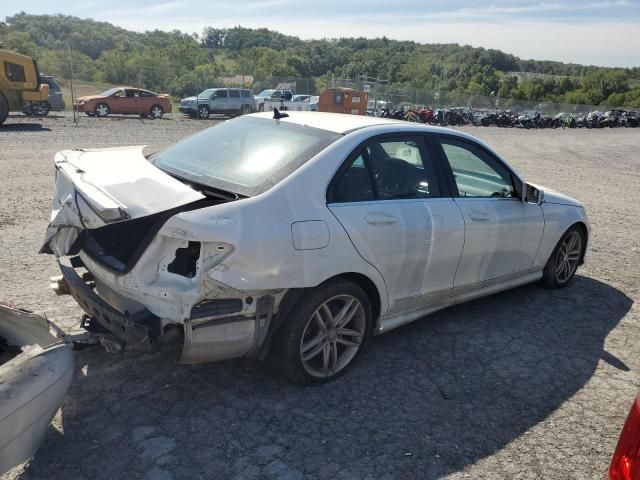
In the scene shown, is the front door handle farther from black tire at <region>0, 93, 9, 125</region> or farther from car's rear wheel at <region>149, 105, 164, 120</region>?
car's rear wheel at <region>149, 105, 164, 120</region>

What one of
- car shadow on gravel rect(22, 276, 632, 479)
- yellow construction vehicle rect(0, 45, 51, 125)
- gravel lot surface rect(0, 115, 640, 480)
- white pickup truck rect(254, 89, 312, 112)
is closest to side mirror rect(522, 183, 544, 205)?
gravel lot surface rect(0, 115, 640, 480)

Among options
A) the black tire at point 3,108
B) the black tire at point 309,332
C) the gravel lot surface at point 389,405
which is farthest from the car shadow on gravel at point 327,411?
the black tire at point 3,108

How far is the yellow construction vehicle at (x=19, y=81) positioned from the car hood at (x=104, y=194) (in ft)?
54.3

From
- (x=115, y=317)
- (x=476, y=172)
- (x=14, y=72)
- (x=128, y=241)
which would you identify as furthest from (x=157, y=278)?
(x=14, y=72)

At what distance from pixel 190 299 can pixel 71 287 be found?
1.01 metres

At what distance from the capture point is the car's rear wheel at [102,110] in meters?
24.0

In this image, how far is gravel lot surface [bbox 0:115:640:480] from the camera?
288cm

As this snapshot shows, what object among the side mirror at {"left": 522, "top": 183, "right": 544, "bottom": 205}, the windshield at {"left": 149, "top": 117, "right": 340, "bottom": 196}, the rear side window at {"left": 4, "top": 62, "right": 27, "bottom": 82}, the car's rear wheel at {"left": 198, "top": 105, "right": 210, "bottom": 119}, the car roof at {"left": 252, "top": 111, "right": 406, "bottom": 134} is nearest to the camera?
the windshield at {"left": 149, "top": 117, "right": 340, "bottom": 196}

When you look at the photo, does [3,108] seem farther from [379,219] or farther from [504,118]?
[504,118]

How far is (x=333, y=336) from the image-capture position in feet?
11.7

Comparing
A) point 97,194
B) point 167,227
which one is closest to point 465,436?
point 167,227

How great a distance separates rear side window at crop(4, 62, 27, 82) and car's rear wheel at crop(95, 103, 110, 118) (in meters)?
5.54

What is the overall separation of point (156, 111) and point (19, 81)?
7.38 m

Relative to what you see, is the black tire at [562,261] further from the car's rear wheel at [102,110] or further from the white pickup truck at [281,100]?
the white pickup truck at [281,100]
